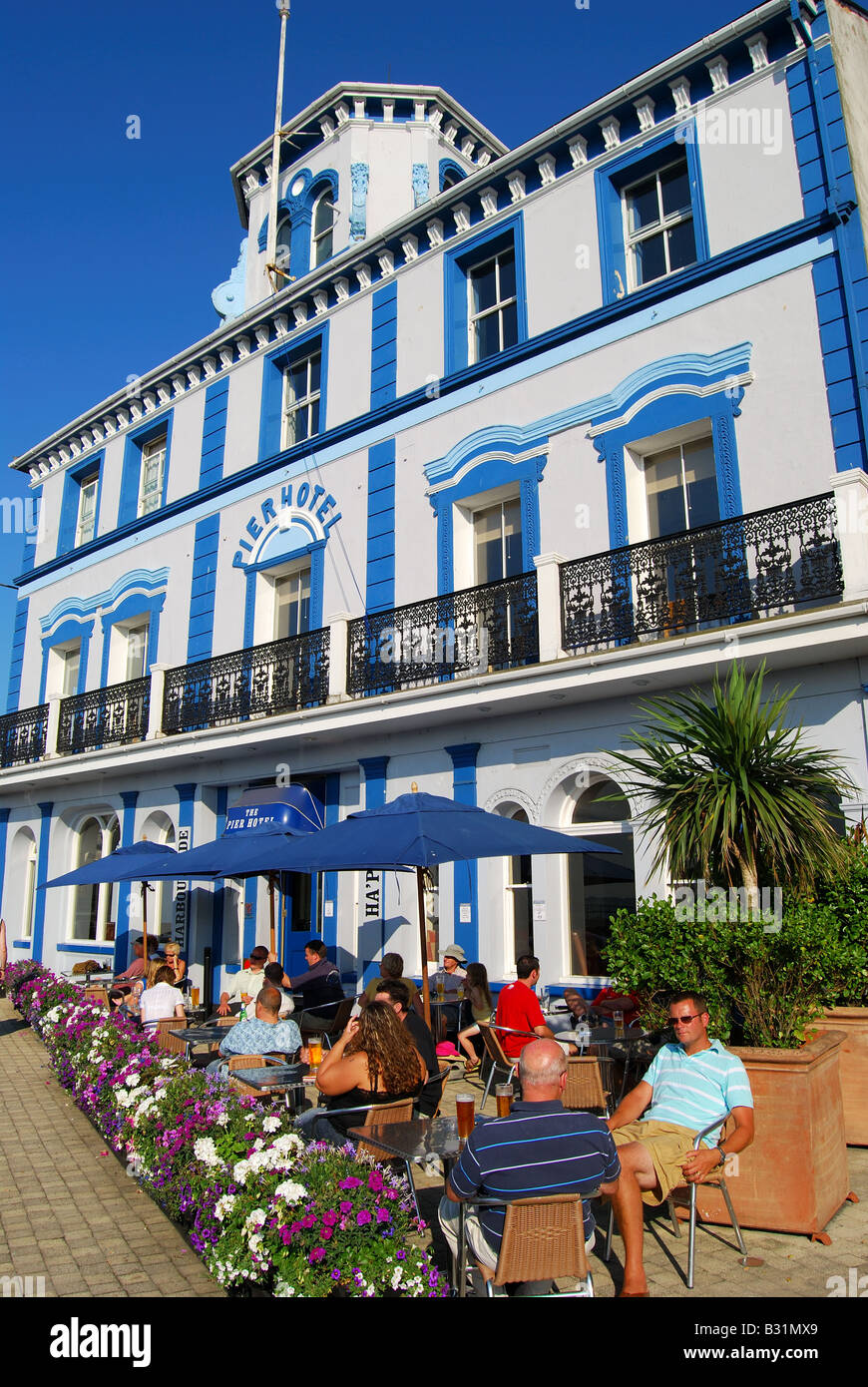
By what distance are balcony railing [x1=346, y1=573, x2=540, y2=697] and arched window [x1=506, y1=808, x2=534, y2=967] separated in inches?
75.2

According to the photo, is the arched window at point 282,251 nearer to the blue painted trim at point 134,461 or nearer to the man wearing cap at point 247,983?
the blue painted trim at point 134,461

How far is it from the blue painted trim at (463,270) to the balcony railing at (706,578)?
13.7ft

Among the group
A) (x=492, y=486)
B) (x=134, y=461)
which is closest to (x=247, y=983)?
(x=492, y=486)

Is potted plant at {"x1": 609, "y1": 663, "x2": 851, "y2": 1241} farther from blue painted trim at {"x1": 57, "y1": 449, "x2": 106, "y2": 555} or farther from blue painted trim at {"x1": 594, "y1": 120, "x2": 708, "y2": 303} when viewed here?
blue painted trim at {"x1": 57, "y1": 449, "x2": 106, "y2": 555}

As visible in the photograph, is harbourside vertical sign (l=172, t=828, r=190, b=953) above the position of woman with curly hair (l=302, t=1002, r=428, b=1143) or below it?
above

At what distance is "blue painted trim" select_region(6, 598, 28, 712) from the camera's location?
20.8 meters

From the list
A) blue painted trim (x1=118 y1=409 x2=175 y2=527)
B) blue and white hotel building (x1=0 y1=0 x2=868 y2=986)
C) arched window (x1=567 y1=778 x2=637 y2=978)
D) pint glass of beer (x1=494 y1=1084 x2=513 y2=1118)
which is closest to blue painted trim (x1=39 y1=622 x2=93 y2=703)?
blue and white hotel building (x1=0 y1=0 x2=868 y2=986)

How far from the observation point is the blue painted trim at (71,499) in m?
20.4

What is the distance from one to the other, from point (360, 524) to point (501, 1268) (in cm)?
1139

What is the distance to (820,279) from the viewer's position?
32.2 feet
